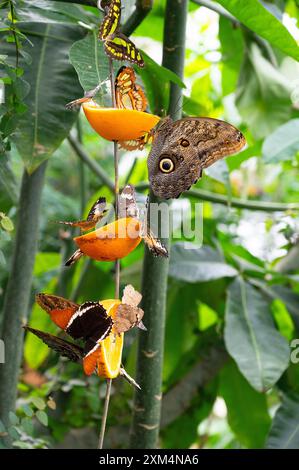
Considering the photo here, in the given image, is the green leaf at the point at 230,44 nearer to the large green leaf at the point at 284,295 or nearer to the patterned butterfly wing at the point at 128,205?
the large green leaf at the point at 284,295

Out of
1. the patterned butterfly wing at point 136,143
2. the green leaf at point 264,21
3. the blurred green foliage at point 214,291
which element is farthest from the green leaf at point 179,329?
the patterned butterfly wing at point 136,143

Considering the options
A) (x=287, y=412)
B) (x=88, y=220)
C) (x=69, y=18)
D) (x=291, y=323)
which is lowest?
(x=287, y=412)

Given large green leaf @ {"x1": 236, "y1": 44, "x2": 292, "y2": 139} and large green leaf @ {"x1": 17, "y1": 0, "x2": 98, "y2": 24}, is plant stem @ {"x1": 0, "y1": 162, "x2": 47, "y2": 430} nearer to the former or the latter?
large green leaf @ {"x1": 17, "y1": 0, "x2": 98, "y2": 24}

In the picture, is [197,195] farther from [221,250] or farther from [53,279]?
[53,279]

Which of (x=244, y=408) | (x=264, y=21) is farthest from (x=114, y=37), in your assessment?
(x=244, y=408)

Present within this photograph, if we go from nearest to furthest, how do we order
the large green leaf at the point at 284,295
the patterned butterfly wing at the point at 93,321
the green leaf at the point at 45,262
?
the patterned butterfly wing at the point at 93,321, the large green leaf at the point at 284,295, the green leaf at the point at 45,262

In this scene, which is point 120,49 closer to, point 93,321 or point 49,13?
point 93,321

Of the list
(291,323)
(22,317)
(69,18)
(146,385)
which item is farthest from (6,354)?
(291,323)
